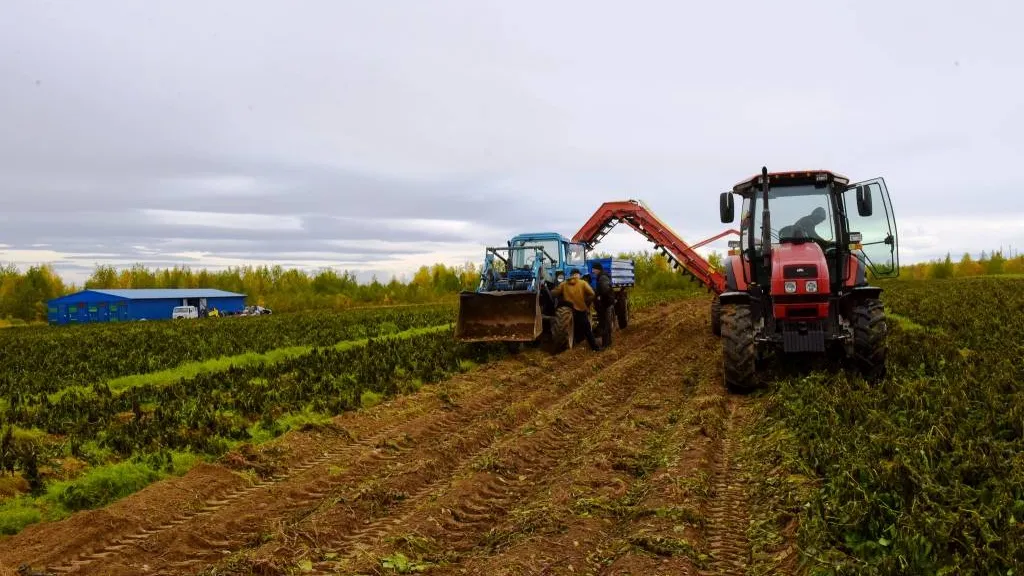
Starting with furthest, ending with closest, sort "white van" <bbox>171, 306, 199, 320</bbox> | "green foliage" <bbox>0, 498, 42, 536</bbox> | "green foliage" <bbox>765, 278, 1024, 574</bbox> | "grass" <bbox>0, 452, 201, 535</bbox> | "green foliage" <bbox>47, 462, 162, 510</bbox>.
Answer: "white van" <bbox>171, 306, 199, 320</bbox>
"green foliage" <bbox>47, 462, 162, 510</bbox>
"grass" <bbox>0, 452, 201, 535</bbox>
"green foliage" <bbox>0, 498, 42, 536</bbox>
"green foliage" <bbox>765, 278, 1024, 574</bbox>

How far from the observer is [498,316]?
46.6 feet

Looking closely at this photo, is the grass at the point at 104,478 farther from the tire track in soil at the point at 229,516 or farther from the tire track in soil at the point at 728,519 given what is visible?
the tire track in soil at the point at 728,519

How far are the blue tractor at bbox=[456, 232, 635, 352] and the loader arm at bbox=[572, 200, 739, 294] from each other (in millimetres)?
2130

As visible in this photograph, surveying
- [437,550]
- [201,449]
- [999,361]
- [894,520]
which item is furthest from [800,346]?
[201,449]

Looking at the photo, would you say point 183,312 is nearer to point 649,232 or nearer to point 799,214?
point 649,232

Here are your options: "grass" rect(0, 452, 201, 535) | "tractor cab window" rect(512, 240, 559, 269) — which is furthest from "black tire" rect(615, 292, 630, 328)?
"grass" rect(0, 452, 201, 535)

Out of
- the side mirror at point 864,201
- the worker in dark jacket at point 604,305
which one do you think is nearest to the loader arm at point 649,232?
the worker in dark jacket at point 604,305

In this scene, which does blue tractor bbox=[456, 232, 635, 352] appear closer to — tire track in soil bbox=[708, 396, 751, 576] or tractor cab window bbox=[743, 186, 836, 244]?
tractor cab window bbox=[743, 186, 836, 244]

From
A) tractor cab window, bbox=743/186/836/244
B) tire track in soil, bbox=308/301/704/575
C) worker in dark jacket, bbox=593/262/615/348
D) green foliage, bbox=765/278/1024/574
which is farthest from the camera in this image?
worker in dark jacket, bbox=593/262/615/348

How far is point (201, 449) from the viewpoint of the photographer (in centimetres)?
786

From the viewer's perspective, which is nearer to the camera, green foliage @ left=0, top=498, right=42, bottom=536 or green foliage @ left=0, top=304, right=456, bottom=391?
green foliage @ left=0, top=498, right=42, bottom=536

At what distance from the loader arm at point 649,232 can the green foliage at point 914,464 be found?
9.45 metres

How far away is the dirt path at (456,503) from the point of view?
467cm

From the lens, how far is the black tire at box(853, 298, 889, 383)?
30.2ft
